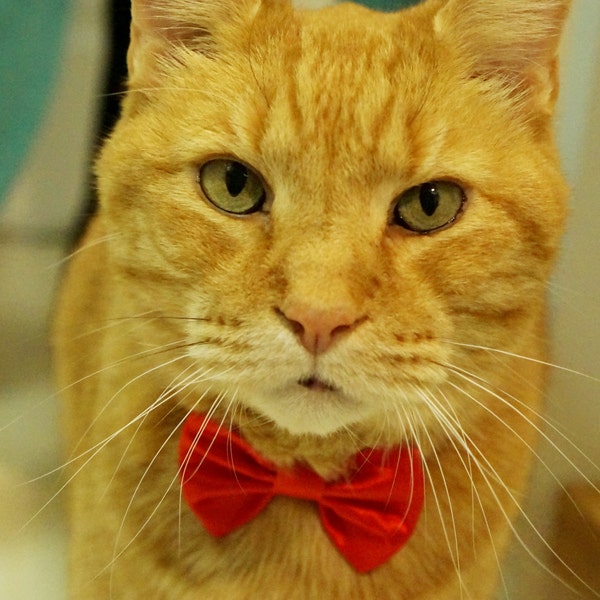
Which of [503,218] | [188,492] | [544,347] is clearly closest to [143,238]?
[188,492]

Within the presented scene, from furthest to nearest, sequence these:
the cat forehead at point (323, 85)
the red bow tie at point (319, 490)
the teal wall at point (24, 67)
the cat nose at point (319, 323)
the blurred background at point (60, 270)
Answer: the teal wall at point (24, 67) < the blurred background at point (60, 270) < the red bow tie at point (319, 490) < the cat forehead at point (323, 85) < the cat nose at point (319, 323)

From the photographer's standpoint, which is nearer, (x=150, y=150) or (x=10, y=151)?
(x=150, y=150)

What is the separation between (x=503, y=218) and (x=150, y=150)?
18.4 inches

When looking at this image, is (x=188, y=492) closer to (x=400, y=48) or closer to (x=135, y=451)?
(x=135, y=451)

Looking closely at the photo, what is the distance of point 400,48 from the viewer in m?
0.98

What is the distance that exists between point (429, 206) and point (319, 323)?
0.84 feet

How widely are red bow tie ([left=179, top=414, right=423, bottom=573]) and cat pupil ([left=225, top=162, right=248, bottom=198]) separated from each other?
1.06 ft

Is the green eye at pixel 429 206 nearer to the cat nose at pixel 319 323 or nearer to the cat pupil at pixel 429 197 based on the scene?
the cat pupil at pixel 429 197

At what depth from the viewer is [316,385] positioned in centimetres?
83

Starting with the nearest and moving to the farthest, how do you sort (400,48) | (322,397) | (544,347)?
(322,397) < (400,48) < (544,347)

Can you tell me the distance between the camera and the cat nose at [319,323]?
767 millimetres

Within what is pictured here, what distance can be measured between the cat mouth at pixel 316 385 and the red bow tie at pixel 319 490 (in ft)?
0.72

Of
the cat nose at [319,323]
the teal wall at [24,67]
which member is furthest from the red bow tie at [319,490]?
the teal wall at [24,67]

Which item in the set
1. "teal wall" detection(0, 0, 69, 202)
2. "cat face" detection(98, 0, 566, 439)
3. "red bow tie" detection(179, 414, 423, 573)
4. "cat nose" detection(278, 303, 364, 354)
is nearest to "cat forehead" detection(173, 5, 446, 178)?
"cat face" detection(98, 0, 566, 439)
